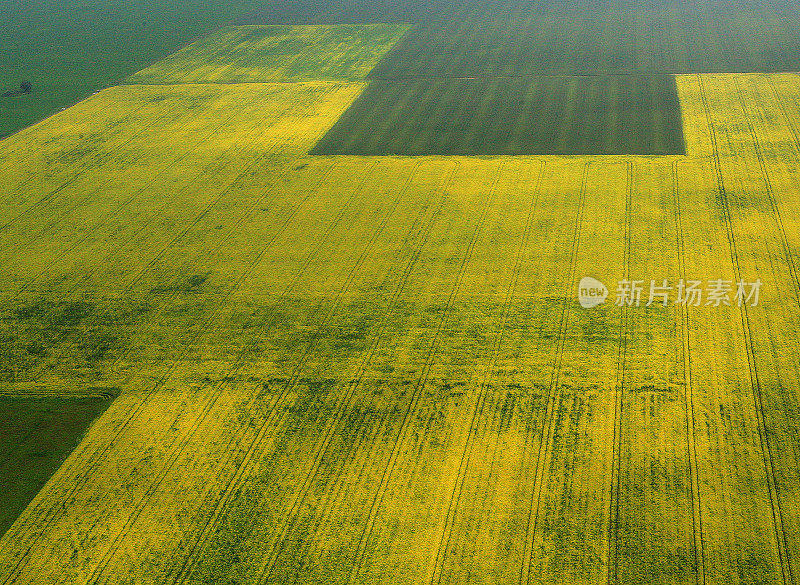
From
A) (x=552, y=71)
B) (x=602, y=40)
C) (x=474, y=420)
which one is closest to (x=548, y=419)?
(x=474, y=420)

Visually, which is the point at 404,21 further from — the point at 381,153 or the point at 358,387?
the point at 358,387

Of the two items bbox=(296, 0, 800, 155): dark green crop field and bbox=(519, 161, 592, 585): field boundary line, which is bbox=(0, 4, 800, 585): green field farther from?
bbox=(296, 0, 800, 155): dark green crop field

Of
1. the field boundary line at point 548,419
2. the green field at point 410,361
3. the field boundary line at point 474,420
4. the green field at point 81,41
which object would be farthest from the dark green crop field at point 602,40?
the field boundary line at point 548,419

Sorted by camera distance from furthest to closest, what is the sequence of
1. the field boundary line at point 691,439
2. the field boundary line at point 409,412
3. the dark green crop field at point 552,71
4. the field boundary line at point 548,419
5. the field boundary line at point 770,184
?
the dark green crop field at point 552,71 → the field boundary line at point 770,184 → the field boundary line at point 409,412 → the field boundary line at point 548,419 → the field boundary line at point 691,439

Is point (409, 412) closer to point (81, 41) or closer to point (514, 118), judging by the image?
point (514, 118)

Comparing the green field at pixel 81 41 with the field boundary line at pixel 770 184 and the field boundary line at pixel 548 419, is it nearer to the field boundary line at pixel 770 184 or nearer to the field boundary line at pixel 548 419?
the field boundary line at pixel 548 419

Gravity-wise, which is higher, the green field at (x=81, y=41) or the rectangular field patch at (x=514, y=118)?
the green field at (x=81, y=41)
